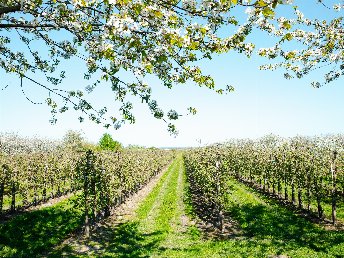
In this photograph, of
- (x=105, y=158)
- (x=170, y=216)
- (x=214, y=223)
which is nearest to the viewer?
(x=214, y=223)

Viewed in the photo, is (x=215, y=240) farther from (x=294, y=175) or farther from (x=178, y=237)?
(x=294, y=175)

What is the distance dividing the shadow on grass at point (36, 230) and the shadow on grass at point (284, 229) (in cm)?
1180

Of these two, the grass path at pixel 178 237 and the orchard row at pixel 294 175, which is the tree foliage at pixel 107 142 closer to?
the orchard row at pixel 294 175

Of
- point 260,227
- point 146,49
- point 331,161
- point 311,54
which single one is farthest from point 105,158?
point 146,49

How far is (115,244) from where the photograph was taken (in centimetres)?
1861

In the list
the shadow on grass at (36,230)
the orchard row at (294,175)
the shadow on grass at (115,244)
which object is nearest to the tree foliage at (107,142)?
the orchard row at (294,175)

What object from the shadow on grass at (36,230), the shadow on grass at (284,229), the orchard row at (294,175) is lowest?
the shadow on grass at (36,230)

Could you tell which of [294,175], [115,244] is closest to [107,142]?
[294,175]

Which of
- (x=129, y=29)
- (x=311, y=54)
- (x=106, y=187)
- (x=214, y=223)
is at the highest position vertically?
(x=311, y=54)

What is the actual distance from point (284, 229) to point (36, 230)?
16.2 metres

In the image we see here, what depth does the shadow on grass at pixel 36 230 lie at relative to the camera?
17859 millimetres

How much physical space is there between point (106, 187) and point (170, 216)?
5.49 m

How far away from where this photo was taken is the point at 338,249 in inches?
644

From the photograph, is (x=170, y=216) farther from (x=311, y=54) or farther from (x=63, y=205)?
(x=311, y=54)
